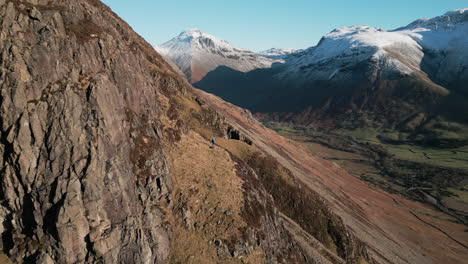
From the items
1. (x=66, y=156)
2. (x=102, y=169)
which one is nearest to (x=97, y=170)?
(x=102, y=169)

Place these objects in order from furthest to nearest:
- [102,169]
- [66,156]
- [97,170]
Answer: [102,169] < [97,170] < [66,156]

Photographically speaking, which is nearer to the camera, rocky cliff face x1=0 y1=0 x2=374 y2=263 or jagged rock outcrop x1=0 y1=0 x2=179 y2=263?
jagged rock outcrop x1=0 y1=0 x2=179 y2=263

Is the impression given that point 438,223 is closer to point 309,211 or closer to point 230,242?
point 309,211

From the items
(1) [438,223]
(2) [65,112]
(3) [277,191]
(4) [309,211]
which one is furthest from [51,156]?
(1) [438,223]

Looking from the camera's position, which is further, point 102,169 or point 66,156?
point 102,169

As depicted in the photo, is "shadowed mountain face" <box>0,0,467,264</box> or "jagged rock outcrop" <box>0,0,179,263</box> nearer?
"jagged rock outcrop" <box>0,0,179,263</box>

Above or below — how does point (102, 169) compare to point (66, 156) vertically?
Result: below

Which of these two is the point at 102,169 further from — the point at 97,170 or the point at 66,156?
the point at 66,156

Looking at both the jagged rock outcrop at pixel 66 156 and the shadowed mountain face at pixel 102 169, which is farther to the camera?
the shadowed mountain face at pixel 102 169

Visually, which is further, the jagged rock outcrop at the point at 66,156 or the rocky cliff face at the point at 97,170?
the rocky cliff face at the point at 97,170
